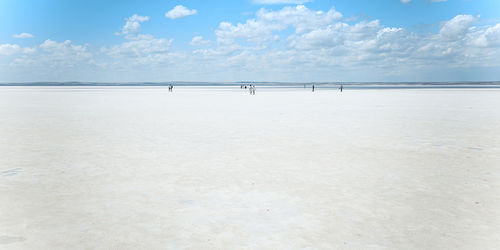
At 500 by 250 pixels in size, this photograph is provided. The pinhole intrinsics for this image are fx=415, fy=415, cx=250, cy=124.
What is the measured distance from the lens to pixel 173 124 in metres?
19.4

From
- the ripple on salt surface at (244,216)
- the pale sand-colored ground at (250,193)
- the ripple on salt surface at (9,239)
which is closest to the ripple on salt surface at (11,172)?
the pale sand-colored ground at (250,193)

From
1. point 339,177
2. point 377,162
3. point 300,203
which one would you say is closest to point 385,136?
point 377,162

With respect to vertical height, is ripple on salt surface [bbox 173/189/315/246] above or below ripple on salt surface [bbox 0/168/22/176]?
above

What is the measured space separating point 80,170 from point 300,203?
5324mm

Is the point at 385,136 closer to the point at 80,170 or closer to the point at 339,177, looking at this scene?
the point at 339,177

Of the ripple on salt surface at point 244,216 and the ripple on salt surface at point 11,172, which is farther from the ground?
the ripple on salt surface at point 244,216

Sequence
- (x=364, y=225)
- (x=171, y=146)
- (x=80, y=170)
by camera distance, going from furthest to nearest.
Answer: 1. (x=171, y=146)
2. (x=80, y=170)
3. (x=364, y=225)

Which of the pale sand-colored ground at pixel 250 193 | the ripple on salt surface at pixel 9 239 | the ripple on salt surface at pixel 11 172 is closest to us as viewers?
the ripple on salt surface at pixel 9 239

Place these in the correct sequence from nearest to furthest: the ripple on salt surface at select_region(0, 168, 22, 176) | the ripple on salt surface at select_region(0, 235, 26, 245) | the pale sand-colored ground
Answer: the ripple on salt surface at select_region(0, 235, 26, 245) → the pale sand-colored ground → the ripple on salt surface at select_region(0, 168, 22, 176)

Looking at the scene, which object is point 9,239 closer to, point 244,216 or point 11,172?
point 244,216

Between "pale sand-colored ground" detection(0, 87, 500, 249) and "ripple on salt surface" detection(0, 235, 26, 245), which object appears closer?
"ripple on salt surface" detection(0, 235, 26, 245)

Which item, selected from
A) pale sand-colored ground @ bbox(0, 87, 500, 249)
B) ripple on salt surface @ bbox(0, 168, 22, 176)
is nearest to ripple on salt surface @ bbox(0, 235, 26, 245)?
pale sand-colored ground @ bbox(0, 87, 500, 249)

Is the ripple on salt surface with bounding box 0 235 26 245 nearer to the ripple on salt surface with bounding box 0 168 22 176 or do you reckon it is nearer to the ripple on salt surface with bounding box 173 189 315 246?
the ripple on salt surface with bounding box 173 189 315 246

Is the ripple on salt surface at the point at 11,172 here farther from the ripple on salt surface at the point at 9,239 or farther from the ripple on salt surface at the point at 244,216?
the ripple on salt surface at the point at 244,216
